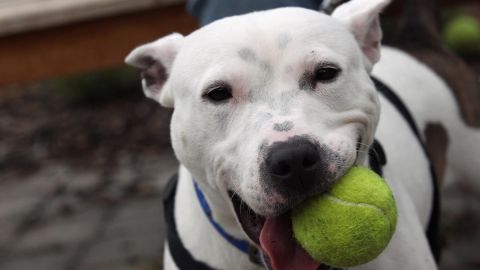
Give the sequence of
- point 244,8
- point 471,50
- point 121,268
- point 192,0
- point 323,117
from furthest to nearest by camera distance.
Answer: point 471,50 < point 121,268 < point 192,0 < point 244,8 < point 323,117

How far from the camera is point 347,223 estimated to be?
175 centimetres

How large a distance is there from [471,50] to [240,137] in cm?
471

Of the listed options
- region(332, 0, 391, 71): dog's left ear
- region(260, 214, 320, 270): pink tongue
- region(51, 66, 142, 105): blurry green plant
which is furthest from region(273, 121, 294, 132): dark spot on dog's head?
region(51, 66, 142, 105): blurry green plant

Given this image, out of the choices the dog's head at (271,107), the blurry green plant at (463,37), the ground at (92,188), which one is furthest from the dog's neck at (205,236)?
the blurry green plant at (463,37)

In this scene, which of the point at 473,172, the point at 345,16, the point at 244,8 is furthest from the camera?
the point at 473,172

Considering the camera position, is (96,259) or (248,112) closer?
(248,112)

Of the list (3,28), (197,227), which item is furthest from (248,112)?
(3,28)

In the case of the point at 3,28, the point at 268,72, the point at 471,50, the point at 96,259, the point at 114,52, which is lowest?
the point at 471,50

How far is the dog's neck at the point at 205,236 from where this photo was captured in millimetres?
2207

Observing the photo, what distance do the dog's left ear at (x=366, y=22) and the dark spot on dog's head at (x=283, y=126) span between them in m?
0.56

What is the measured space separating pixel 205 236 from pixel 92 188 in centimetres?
335

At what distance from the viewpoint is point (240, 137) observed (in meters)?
1.90

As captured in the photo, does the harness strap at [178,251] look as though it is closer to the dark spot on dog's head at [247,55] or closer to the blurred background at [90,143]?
the dark spot on dog's head at [247,55]

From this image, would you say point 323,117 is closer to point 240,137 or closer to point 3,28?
point 240,137
